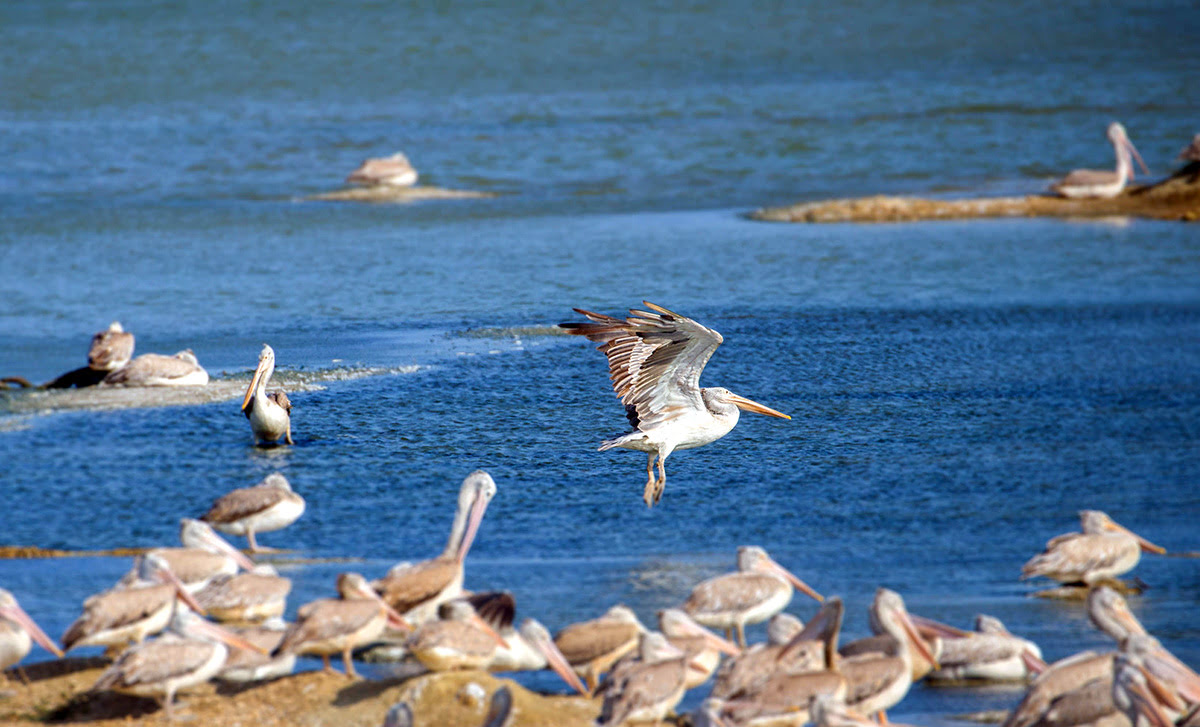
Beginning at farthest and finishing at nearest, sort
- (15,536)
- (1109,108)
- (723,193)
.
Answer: (1109,108) → (723,193) → (15,536)

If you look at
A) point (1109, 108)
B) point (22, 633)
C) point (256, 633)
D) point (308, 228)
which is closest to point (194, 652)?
point (256, 633)

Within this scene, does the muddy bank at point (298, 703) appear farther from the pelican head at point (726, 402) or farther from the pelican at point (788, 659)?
the pelican head at point (726, 402)

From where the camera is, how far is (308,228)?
1371 cm

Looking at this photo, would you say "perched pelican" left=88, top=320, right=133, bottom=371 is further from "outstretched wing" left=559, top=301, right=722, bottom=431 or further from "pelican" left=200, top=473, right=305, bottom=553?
"outstretched wing" left=559, top=301, right=722, bottom=431

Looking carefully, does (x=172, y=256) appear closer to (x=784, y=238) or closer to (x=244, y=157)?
(x=784, y=238)

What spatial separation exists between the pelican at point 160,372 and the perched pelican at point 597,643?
13.6 feet

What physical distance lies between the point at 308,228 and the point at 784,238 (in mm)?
4467

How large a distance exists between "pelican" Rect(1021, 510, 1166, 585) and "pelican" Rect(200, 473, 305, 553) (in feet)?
9.14

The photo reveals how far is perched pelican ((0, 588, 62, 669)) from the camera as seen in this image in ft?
14.7

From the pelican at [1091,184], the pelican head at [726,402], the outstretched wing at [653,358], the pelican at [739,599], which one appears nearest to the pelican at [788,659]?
the pelican at [739,599]

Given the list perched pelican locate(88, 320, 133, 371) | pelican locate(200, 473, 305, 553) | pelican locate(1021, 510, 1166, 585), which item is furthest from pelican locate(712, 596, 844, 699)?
perched pelican locate(88, 320, 133, 371)

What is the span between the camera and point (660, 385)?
7.00m

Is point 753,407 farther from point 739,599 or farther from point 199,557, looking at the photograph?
point 199,557

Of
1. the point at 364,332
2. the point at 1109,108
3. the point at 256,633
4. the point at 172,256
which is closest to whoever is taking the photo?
the point at 256,633
